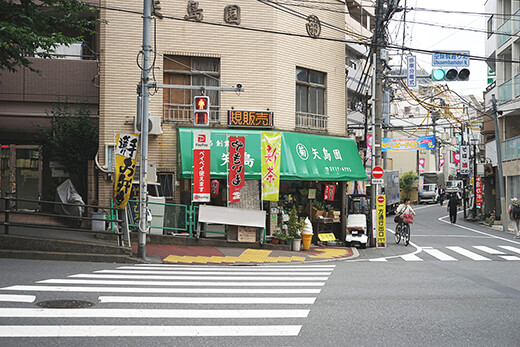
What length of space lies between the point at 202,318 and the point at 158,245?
10633mm

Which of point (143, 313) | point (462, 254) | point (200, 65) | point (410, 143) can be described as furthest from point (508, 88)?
point (143, 313)

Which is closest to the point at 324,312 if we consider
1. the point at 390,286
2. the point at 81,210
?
the point at 390,286

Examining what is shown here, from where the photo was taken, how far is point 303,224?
768 inches

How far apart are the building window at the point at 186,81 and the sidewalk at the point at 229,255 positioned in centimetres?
523

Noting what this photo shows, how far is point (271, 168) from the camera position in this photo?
1912cm

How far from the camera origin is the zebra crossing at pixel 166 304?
6.87m

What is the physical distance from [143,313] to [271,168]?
11756 mm

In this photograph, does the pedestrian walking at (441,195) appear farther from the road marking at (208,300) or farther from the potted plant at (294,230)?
the road marking at (208,300)

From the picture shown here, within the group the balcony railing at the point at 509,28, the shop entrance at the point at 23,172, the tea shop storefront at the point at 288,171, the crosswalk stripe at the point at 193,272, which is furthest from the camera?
the balcony railing at the point at 509,28

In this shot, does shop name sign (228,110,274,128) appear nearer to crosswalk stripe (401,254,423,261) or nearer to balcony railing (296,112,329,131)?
balcony railing (296,112,329,131)

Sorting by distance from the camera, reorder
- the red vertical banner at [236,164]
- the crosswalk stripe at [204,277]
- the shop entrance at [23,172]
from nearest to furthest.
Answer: the crosswalk stripe at [204,277] → the red vertical banner at [236,164] → the shop entrance at [23,172]

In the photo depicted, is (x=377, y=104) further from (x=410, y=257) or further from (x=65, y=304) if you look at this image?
(x=65, y=304)

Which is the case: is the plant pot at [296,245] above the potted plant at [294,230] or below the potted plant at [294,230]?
below

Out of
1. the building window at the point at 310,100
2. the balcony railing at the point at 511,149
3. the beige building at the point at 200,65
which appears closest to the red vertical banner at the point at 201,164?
the beige building at the point at 200,65
